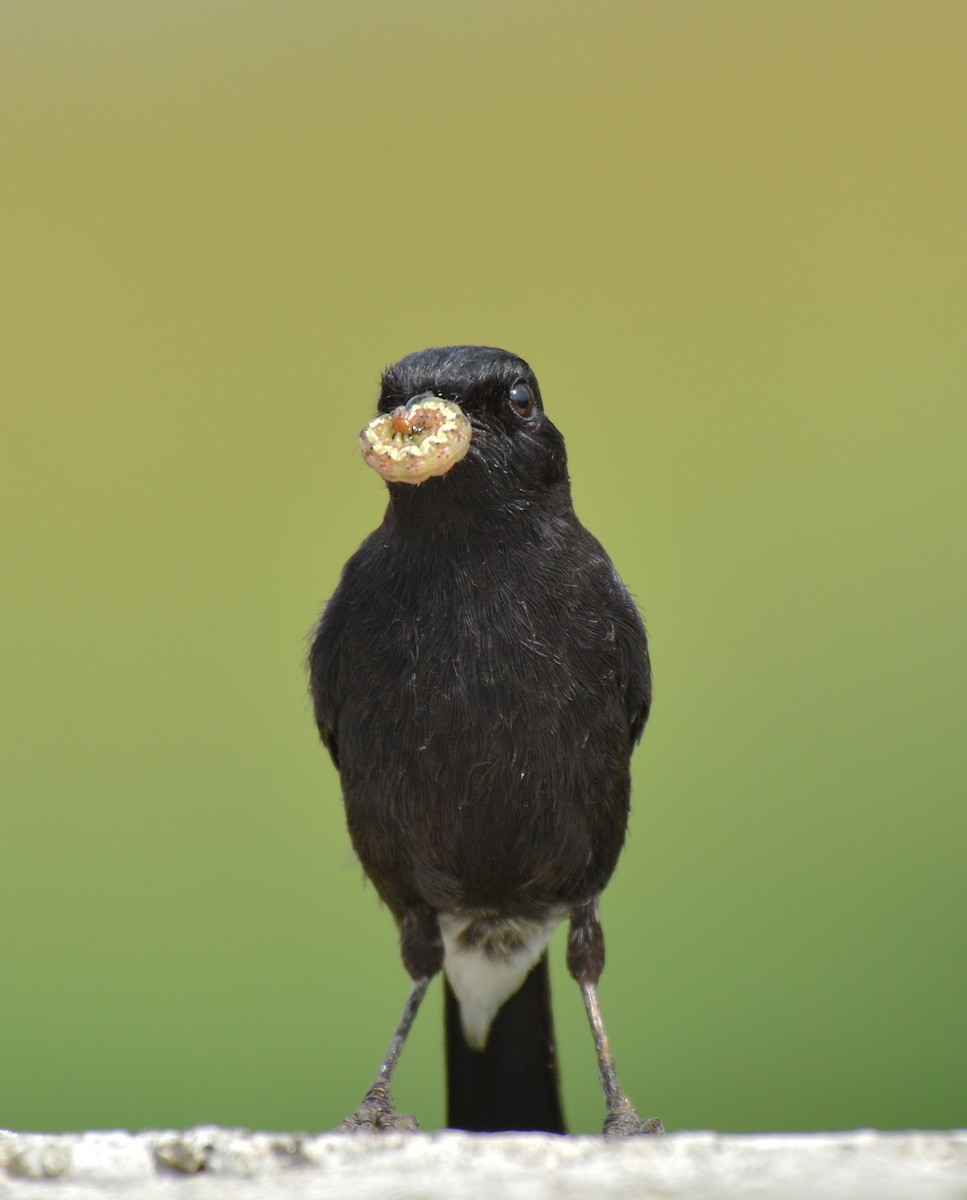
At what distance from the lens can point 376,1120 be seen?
261 cm

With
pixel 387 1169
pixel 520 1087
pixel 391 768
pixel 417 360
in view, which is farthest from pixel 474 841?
pixel 387 1169

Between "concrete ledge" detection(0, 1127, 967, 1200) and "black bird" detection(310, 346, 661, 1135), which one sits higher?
"black bird" detection(310, 346, 661, 1135)

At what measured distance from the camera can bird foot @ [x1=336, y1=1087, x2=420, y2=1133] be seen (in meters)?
2.57

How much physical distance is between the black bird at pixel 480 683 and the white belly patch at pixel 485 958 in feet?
0.15

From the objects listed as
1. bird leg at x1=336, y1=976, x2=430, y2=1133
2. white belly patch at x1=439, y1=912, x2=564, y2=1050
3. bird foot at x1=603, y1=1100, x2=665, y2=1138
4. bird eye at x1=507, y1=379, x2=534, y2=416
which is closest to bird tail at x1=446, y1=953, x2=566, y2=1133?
white belly patch at x1=439, y1=912, x2=564, y2=1050

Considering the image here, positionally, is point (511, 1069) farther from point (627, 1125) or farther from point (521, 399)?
point (521, 399)

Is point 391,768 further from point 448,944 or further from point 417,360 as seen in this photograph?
point 417,360

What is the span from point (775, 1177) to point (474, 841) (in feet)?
4.17

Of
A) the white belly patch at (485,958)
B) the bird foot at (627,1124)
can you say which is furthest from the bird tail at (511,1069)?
the bird foot at (627,1124)

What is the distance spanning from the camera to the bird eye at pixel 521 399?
8.75 feet

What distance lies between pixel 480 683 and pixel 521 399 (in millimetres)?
510

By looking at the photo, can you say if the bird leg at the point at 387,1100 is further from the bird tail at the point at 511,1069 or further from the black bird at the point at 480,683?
the bird tail at the point at 511,1069

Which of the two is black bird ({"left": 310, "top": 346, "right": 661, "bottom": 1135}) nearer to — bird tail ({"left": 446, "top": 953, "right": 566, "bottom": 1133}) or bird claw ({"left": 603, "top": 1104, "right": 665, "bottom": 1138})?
bird claw ({"left": 603, "top": 1104, "right": 665, "bottom": 1138})

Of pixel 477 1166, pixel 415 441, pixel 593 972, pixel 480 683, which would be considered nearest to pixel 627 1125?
pixel 593 972
